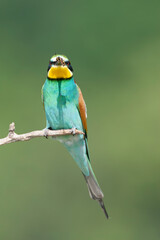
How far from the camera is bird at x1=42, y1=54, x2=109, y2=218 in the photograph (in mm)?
2631

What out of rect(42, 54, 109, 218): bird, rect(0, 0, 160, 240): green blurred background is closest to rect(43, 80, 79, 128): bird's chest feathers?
rect(42, 54, 109, 218): bird

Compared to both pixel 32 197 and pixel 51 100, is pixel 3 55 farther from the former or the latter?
pixel 51 100

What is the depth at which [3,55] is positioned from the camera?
652 cm

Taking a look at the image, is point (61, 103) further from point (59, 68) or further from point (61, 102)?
point (59, 68)

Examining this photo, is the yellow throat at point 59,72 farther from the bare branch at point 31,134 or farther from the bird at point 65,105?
the bare branch at point 31,134

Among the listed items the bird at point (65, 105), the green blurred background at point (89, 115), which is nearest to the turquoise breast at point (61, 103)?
the bird at point (65, 105)

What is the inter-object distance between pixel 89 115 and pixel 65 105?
10.0 feet

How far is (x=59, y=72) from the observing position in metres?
2.62

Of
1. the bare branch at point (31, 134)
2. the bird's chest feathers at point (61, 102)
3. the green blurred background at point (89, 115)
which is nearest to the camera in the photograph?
the bare branch at point (31, 134)

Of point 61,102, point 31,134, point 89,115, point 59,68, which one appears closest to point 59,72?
point 59,68

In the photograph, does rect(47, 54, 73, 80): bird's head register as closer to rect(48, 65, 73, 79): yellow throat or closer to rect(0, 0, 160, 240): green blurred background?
rect(48, 65, 73, 79): yellow throat

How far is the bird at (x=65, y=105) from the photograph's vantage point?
2631 mm

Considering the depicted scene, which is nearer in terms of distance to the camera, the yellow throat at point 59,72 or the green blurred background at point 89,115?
the yellow throat at point 59,72

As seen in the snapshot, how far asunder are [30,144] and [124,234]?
1359mm
